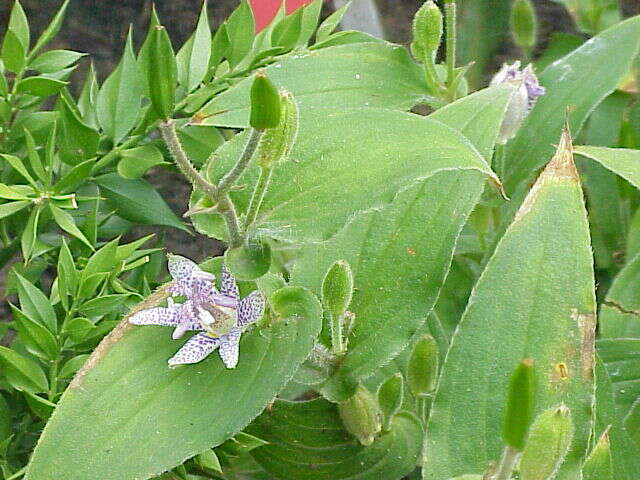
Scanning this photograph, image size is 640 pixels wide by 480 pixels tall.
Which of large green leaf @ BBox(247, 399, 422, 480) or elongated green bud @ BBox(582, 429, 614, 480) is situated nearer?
elongated green bud @ BBox(582, 429, 614, 480)

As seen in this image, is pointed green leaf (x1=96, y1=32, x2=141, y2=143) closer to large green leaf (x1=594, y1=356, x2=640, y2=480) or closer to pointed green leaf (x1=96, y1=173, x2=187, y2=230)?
pointed green leaf (x1=96, y1=173, x2=187, y2=230)

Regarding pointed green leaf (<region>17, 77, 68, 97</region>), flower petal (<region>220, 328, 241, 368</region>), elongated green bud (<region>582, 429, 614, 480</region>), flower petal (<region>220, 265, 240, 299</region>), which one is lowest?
elongated green bud (<region>582, 429, 614, 480</region>)

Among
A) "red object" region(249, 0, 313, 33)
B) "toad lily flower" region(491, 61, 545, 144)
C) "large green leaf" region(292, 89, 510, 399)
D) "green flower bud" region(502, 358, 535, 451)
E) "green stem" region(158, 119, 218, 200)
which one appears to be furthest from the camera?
"red object" region(249, 0, 313, 33)

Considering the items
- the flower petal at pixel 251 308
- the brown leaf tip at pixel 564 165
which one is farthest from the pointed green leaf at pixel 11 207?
the brown leaf tip at pixel 564 165

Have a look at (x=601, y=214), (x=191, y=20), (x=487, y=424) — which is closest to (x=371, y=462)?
(x=487, y=424)

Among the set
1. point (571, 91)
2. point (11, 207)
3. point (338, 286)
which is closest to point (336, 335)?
point (338, 286)

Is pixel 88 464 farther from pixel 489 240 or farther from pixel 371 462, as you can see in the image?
pixel 489 240

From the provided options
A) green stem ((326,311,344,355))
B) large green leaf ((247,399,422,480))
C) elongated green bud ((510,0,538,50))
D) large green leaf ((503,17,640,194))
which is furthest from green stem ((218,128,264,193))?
elongated green bud ((510,0,538,50))

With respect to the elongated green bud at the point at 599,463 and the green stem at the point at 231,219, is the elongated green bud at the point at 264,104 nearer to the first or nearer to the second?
the green stem at the point at 231,219
